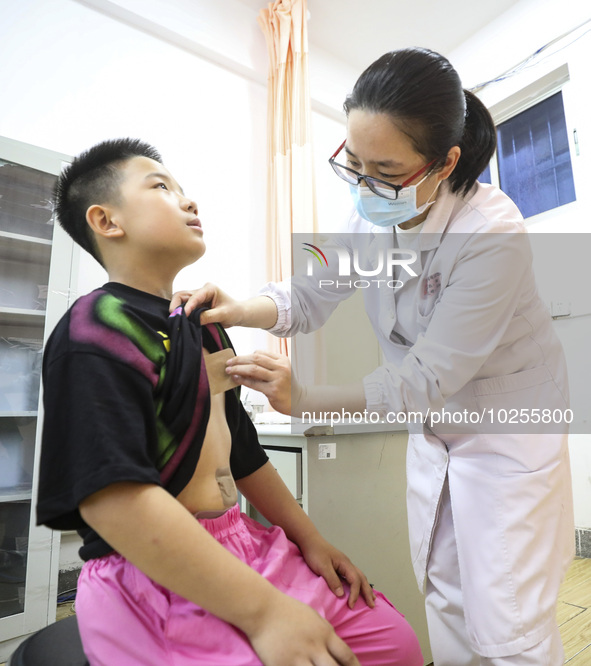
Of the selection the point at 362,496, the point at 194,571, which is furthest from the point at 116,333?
the point at 362,496

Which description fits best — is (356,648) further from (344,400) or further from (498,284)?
(498,284)

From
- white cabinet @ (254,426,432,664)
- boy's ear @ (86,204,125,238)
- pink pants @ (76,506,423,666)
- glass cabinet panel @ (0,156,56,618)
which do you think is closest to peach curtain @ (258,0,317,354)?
glass cabinet panel @ (0,156,56,618)

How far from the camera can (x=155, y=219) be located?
84cm

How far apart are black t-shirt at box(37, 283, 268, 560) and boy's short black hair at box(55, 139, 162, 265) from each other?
19 cm

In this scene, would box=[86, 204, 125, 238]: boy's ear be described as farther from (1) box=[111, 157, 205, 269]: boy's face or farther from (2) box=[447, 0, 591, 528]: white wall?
(2) box=[447, 0, 591, 528]: white wall

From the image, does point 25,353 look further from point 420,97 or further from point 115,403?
point 420,97

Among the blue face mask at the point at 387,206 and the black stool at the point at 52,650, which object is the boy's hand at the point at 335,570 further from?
the blue face mask at the point at 387,206

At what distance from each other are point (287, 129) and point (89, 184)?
2233 mm

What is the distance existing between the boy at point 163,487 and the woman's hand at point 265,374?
0.04m

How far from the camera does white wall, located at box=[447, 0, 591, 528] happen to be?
255 centimetres

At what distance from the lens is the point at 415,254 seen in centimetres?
113

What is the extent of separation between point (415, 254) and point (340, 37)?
9.05ft

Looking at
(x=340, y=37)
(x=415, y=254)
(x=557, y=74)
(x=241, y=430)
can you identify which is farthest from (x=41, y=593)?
(x=557, y=74)

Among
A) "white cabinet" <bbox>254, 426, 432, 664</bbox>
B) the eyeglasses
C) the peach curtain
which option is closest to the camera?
the eyeglasses
